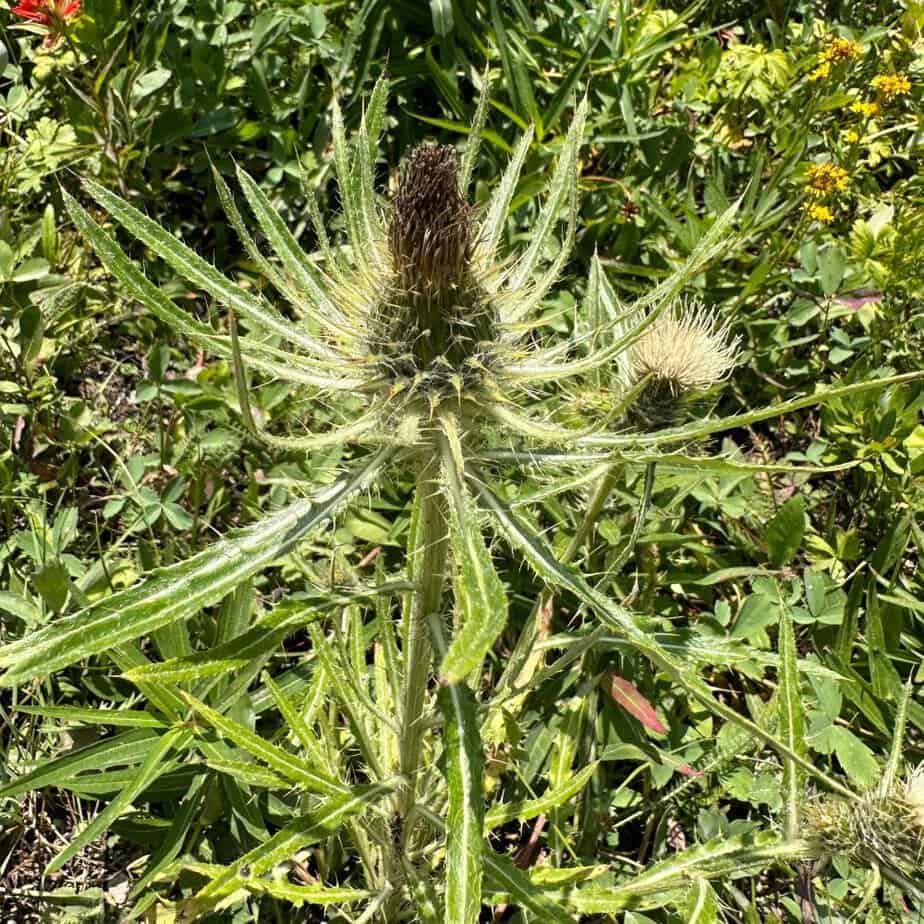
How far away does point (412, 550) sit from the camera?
1.77 metres

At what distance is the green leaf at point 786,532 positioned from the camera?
8.75 feet

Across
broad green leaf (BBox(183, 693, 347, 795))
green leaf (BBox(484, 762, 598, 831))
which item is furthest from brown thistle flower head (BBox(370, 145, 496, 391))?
green leaf (BBox(484, 762, 598, 831))

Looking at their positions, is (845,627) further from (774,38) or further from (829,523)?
(774,38)

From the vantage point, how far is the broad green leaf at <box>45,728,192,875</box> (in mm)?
1931

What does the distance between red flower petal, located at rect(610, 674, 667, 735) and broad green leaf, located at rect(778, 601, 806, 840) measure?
17.4 inches

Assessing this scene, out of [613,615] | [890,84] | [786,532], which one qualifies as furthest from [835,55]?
[613,615]

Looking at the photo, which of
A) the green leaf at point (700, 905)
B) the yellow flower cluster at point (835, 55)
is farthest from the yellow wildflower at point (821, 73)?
the green leaf at point (700, 905)

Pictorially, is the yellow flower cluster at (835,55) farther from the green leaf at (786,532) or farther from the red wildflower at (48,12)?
the red wildflower at (48,12)

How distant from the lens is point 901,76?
3252 mm

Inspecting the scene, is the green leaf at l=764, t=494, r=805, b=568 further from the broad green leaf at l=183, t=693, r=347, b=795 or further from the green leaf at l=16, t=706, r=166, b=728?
the green leaf at l=16, t=706, r=166, b=728

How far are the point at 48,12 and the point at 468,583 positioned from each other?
9.24ft

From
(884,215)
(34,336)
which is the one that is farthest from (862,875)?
(34,336)

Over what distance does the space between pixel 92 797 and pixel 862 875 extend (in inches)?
72.9

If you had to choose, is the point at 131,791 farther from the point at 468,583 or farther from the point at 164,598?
the point at 468,583
